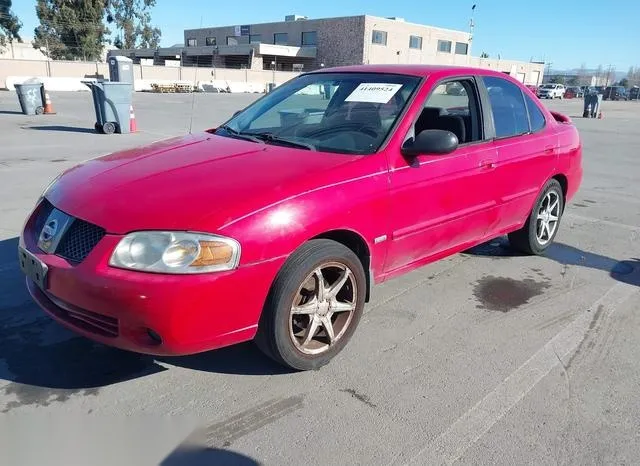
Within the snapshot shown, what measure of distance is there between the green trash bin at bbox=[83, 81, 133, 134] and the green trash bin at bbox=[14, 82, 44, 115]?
5.15 meters

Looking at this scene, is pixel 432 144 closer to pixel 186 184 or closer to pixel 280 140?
pixel 280 140

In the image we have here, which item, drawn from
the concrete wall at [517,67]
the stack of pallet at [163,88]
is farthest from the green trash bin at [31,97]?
the concrete wall at [517,67]

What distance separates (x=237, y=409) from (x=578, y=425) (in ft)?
5.61

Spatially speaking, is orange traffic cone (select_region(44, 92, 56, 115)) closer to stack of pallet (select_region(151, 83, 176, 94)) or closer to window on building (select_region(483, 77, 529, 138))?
window on building (select_region(483, 77, 529, 138))

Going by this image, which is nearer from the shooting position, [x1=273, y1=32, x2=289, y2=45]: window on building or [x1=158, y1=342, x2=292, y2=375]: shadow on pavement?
[x1=158, y1=342, x2=292, y2=375]: shadow on pavement

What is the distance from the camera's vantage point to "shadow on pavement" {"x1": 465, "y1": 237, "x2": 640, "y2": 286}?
4.72 meters

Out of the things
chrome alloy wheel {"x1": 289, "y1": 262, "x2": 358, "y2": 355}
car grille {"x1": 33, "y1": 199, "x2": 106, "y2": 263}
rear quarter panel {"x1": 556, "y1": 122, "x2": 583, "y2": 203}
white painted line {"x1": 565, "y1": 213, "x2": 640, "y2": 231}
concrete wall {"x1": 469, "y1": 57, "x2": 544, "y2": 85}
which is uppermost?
concrete wall {"x1": 469, "y1": 57, "x2": 544, "y2": 85}

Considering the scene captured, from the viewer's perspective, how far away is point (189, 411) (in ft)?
8.65

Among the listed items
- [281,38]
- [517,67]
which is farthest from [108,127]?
[517,67]

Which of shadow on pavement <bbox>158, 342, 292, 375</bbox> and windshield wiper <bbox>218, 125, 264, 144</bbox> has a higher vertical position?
windshield wiper <bbox>218, 125, 264, 144</bbox>

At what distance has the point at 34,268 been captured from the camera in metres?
2.75

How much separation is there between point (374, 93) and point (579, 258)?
9.31 feet

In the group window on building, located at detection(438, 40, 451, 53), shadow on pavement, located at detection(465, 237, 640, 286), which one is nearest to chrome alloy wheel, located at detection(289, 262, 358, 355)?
shadow on pavement, located at detection(465, 237, 640, 286)

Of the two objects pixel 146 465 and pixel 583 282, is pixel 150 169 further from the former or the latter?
pixel 583 282
